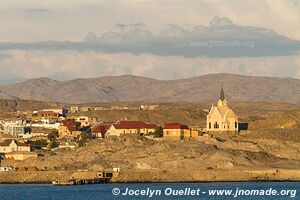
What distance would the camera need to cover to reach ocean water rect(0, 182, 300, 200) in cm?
10469

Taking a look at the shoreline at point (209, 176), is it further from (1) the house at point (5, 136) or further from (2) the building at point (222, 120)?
(1) the house at point (5, 136)

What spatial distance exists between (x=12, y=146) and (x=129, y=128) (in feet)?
75.1

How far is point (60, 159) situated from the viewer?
151000 millimetres

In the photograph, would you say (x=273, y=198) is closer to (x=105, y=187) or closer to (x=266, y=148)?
(x=105, y=187)

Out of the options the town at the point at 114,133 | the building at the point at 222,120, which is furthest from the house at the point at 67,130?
the building at the point at 222,120

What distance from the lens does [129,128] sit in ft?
597

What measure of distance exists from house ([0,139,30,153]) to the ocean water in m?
38.6

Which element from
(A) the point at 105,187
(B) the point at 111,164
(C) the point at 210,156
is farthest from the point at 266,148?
(A) the point at 105,187

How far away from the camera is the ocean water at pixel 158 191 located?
4122 inches

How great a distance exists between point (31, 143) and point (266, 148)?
46.0 meters

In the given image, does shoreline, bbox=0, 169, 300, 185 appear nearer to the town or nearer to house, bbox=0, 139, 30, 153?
the town

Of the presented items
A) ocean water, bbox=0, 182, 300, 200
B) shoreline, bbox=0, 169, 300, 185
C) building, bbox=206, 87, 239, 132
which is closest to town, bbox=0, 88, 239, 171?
building, bbox=206, 87, 239, 132

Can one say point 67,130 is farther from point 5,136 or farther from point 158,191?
point 158,191

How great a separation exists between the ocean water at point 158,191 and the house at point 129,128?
50256 mm
